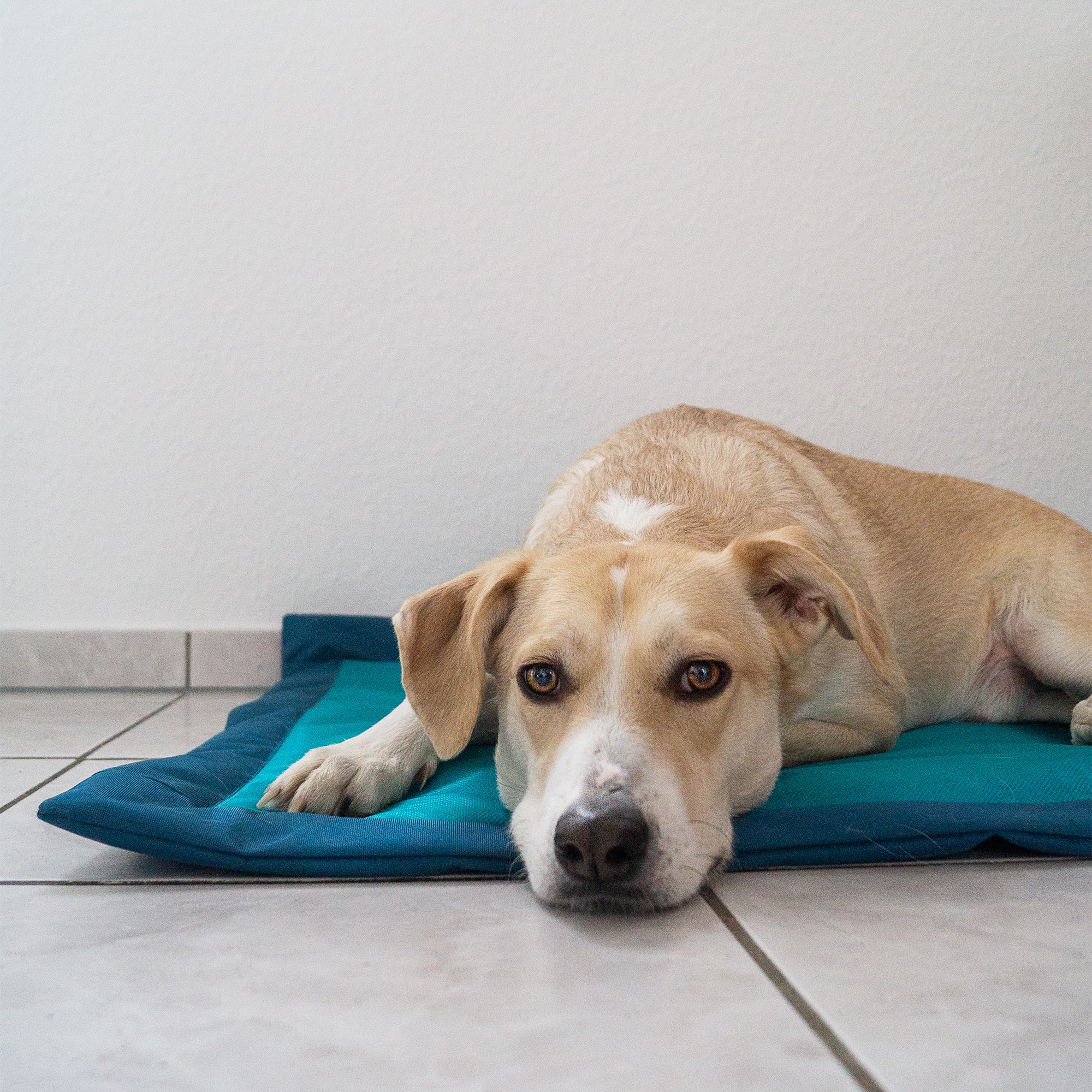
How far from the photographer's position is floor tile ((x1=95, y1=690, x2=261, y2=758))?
228cm

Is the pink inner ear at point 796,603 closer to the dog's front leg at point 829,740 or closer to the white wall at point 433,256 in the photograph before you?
the dog's front leg at point 829,740

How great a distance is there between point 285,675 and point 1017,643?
214cm

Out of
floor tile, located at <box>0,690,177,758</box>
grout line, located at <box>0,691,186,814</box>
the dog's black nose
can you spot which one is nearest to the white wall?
floor tile, located at <box>0,690,177,758</box>

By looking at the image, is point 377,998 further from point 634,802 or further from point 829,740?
point 829,740

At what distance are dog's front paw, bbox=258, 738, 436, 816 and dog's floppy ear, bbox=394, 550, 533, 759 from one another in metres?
0.15

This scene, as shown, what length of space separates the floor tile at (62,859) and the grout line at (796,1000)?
0.72 meters

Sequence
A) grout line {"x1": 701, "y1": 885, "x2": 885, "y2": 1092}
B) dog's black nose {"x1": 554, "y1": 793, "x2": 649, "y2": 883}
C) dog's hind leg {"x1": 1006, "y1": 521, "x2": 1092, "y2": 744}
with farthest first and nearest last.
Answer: dog's hind leg {"x1": 1006, "y1": 521, "x2": 1092, "y2": 744} < dog's black nose {"x1": 554, "y1": 793, "x2": 649, "y2": 883} < grout line {"x1": 701, "y1": 885, "x2": 885, "y2": 1092}

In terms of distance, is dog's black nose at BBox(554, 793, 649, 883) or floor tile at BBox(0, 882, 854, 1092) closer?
floor tile at BBox(0, 882, 854, 1092)

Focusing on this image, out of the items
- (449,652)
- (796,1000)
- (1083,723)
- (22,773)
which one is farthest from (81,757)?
(1083,723)

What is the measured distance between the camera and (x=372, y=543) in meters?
3.33

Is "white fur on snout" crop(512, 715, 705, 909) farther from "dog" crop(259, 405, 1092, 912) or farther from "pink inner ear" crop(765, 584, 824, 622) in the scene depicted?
"pink inner ear" crop(765, 584, 824, 622)

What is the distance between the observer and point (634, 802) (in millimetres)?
1271

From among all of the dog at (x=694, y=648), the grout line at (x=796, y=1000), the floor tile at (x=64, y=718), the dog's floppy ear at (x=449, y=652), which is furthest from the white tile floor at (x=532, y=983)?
the floor tile at (x=64, y=718)

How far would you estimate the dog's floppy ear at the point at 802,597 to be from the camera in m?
1.54
